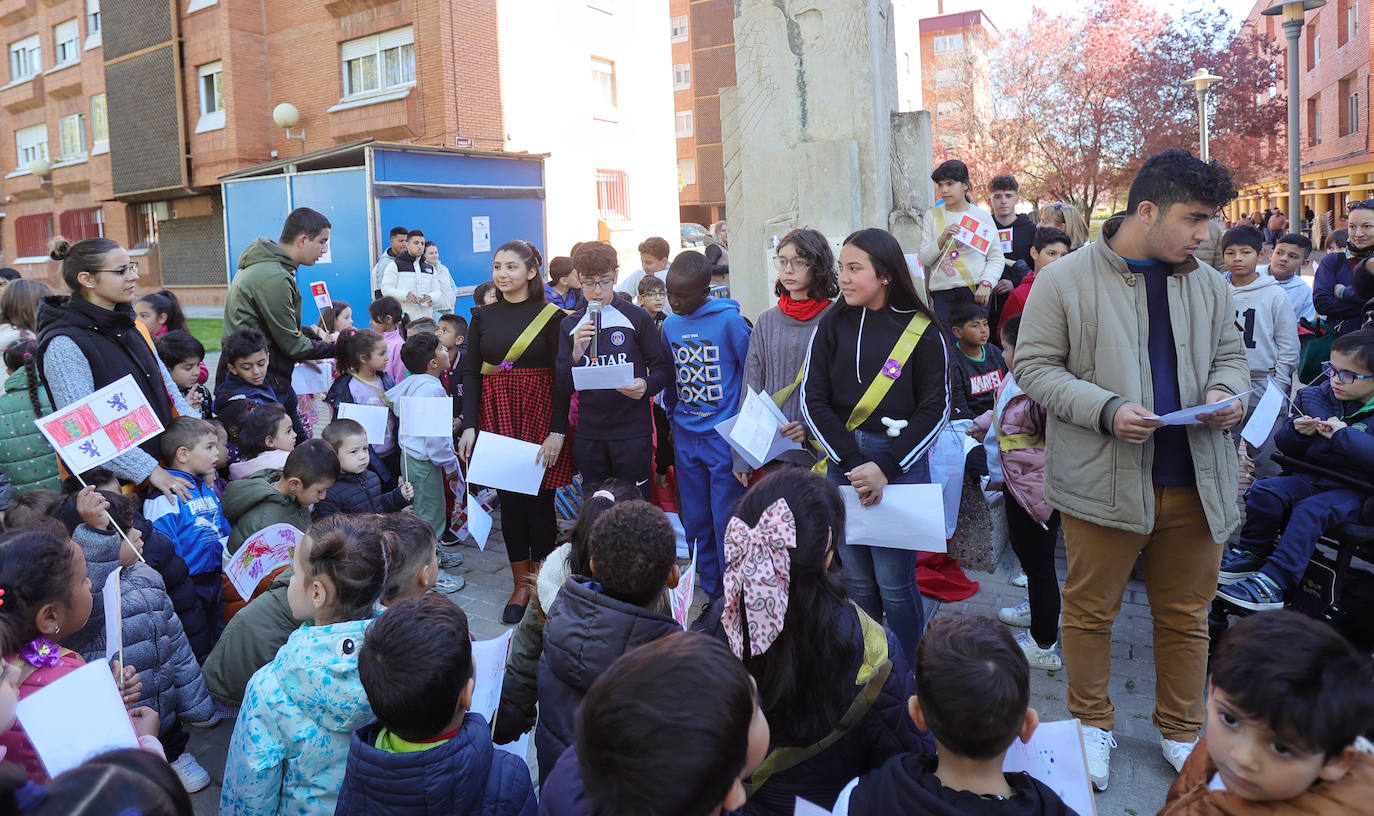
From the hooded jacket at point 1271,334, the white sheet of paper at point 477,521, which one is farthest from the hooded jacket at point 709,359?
the hooded jacket at point 1271,334

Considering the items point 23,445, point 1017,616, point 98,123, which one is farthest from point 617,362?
point 98,123

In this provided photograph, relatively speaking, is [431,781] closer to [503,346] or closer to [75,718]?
[75,718]

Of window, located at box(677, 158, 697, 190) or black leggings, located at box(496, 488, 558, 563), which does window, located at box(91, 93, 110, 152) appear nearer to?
window, located at box(677, 158, 697, 190)

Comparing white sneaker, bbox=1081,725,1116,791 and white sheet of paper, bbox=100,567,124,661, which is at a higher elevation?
white sheet of paper, bbox=100,567,124,661

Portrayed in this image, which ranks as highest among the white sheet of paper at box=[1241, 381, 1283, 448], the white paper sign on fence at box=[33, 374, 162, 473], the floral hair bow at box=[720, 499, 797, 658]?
the white paper sign on fence at box=[33, 374, 162, 473]

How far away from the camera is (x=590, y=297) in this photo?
4859mm

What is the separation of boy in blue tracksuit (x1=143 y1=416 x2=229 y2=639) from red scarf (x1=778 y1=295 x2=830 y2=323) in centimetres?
276

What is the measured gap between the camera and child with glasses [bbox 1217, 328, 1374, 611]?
3896 millimetres

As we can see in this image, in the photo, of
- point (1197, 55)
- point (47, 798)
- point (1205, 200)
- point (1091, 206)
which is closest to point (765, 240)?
point (1205, 200)

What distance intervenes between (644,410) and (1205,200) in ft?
9.09

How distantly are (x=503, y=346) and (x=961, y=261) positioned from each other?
10.2ft

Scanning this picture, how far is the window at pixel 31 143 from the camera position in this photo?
31234 mm

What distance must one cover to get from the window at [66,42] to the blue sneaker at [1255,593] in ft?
113

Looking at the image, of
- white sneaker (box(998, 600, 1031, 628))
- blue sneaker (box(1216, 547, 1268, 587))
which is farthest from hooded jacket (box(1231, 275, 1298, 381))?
white sneaker (box(998, 600, 1031, 628))
